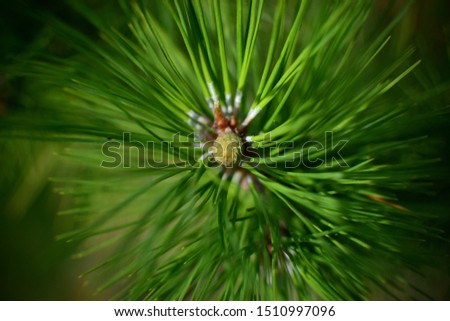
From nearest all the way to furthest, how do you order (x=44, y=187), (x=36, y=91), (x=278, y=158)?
(x=278, y=158) → (x=36, y=91) → (x=44, y=187)

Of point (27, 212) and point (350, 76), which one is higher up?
point (350, 76)

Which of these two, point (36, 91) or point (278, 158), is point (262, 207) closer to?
point (278, 158)

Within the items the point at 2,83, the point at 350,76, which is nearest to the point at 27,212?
the point at 2,83
